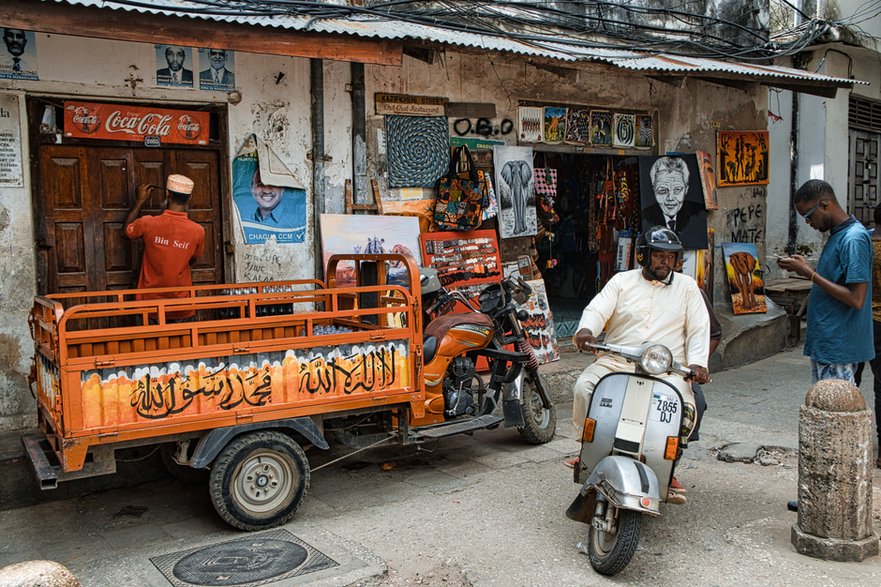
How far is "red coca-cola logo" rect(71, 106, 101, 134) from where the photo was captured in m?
6.24

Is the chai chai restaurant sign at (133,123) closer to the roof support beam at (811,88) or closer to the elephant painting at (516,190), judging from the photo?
the elephant painting at (516,190)

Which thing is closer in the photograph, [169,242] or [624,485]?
[624,485]

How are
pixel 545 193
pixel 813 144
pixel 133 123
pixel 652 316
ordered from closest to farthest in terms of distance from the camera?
pixel 652 316
pixel 133 123
pixel 545 193
pixel 813 144

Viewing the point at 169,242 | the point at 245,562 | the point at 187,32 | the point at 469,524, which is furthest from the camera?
the point at 169,242

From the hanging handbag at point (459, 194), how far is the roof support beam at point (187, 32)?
2.01 m

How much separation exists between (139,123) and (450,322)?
9.75ft

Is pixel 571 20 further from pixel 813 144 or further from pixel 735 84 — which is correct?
pixel 813 144

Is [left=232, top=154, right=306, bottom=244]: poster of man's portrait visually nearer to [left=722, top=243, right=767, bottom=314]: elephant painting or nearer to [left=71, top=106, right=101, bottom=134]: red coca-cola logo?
[left=71, top=106, right=101, bottom=134]: red coca-cola logo

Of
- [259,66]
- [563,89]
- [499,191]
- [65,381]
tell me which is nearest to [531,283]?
[499,191]

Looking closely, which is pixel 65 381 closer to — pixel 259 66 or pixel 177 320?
pixel 177 320

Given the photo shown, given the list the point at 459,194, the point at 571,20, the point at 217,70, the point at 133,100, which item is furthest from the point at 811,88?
the point at 133,100

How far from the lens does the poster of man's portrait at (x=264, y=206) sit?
7.03m

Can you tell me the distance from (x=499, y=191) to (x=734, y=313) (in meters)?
4.09

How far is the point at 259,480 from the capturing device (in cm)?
472
